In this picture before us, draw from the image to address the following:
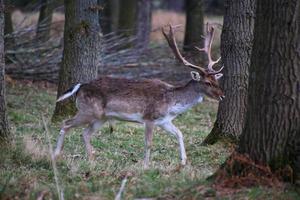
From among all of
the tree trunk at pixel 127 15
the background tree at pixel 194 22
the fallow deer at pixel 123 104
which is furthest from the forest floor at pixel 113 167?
the tree trunk at pixel 127 15

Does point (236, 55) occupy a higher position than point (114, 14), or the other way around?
point (114, 14)

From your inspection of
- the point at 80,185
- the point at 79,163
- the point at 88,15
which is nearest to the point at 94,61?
the point at 88,15

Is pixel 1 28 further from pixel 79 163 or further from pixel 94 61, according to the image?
pixel 94 61

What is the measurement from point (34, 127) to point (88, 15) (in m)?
2.27

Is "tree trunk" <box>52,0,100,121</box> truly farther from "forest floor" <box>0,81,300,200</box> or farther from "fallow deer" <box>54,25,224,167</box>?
"fallow deer" <box>54,25,224,167</box>

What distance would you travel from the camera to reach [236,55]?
1106 cm

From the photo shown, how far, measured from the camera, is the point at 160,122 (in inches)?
417

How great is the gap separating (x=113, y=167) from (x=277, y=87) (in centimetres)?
247

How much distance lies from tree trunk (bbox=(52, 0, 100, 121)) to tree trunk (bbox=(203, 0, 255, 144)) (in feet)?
9.70

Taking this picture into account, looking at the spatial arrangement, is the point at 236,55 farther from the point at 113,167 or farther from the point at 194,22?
the point at 194,22

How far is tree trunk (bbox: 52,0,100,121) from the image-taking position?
13086 mm

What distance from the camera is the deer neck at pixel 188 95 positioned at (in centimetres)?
1089

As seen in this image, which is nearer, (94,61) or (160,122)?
(160,122)

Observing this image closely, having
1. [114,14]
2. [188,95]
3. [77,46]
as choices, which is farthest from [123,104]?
[114,14]
